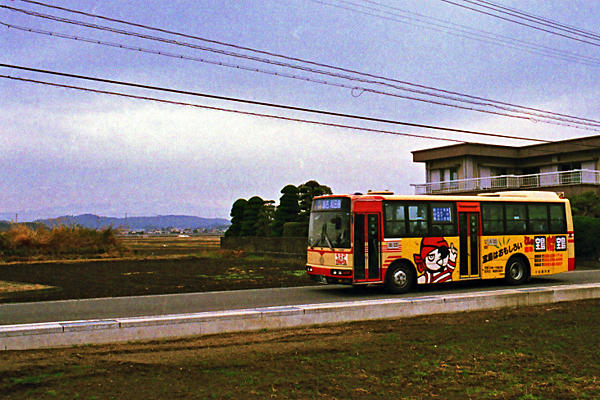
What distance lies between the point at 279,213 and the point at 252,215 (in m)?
6.43

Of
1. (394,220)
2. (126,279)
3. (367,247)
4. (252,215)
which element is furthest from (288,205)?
A: (367,247)

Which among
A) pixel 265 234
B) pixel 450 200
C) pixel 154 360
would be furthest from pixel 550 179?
pixel 154 360

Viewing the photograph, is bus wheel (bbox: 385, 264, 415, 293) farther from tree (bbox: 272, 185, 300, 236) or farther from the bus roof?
tree (bbox: 272, 185, 300, 236)

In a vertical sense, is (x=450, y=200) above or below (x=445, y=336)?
above

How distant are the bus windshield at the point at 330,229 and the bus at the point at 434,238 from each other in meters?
0.03

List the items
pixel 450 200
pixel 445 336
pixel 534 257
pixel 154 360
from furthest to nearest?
pixel 534 257 < pixel 450 200 < pixel 445 336 < pixel 154 360

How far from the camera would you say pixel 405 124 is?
24.5m

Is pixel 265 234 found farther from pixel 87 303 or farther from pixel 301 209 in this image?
pixel 87 303

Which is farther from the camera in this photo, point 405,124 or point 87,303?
point 405,124

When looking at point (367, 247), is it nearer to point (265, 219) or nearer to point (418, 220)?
point (418, 220)

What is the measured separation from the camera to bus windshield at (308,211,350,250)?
17.5 metres

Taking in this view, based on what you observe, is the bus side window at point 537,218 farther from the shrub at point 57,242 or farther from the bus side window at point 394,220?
the shrub at point 57,242

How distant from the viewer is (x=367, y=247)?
57.2 ft

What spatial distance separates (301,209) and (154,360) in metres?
36.9
